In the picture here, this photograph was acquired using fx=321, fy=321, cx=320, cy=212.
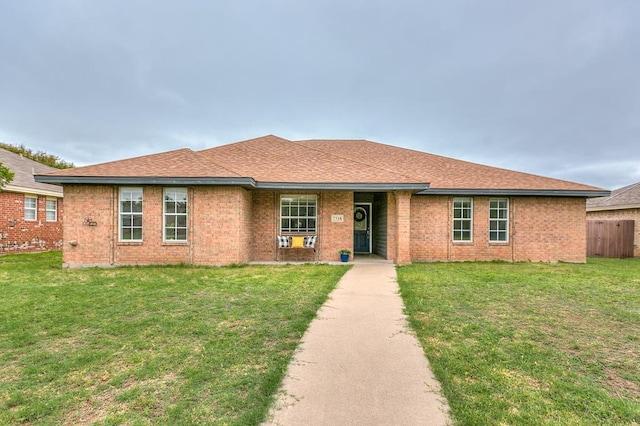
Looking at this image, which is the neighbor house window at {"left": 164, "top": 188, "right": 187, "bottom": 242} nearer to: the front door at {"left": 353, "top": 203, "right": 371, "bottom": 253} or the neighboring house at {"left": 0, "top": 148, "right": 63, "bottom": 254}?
the front door at {"left": 353, "top": 203, "right": 371, "bottom": 253}

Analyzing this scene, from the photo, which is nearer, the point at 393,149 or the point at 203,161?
the point at 203,161

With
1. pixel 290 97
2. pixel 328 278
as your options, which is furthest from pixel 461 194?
pixel 290 97

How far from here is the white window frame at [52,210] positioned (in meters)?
17.2

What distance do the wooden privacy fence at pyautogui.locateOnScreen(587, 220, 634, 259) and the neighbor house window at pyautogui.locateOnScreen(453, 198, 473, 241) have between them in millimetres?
9643

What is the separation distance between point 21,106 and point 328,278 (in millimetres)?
24607

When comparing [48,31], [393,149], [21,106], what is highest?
[48,31]

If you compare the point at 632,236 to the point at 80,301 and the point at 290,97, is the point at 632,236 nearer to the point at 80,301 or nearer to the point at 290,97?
the point at 290,97

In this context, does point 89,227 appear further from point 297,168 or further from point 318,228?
point 318,228

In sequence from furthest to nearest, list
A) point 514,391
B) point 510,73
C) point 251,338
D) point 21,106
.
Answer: point 21,106, point 510,73, point 251,338, point 514,391

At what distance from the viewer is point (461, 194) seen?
12.7 m

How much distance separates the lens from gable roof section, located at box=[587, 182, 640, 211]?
1714 centimetres

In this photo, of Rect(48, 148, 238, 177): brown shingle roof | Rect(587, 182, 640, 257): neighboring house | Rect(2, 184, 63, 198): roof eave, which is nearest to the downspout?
Rect(48, 148, 238, 177): brown shingle roof

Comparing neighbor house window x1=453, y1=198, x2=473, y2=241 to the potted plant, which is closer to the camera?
the potted plant

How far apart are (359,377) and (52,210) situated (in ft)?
68.0
